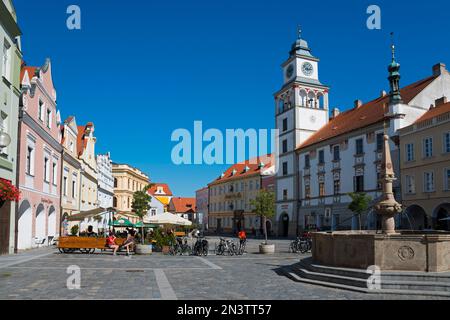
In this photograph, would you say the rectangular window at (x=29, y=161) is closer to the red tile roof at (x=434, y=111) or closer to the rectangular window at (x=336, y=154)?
the red tile roof at (x=434, y=111)

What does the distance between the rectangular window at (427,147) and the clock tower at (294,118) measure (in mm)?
19685

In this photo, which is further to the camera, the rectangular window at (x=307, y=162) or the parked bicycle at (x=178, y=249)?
the rectangular window at (x=307, y=162)

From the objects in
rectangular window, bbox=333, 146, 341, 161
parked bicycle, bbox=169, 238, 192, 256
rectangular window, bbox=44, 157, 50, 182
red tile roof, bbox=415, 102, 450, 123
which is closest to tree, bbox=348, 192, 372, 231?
red tile roof, bbox=415, 102, 450, 123

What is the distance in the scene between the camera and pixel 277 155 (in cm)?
5744

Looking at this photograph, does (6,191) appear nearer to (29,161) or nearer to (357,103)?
(29,161)

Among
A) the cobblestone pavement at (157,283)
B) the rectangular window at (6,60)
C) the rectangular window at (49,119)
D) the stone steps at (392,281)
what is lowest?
the cobblestone pavement at (157,283)

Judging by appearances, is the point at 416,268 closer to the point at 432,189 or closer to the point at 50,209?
the point at 432,189

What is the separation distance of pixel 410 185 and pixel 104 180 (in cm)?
3849

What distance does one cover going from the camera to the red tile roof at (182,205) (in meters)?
115

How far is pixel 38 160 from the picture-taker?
27406mm

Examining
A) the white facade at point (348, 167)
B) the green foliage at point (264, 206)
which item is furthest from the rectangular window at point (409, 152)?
the green foliage at point (264, 206)

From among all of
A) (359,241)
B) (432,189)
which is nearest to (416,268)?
(359,241)

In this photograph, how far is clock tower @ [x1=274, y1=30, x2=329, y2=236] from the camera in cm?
5303

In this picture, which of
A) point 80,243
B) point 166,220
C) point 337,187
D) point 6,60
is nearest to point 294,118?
point 337,187
